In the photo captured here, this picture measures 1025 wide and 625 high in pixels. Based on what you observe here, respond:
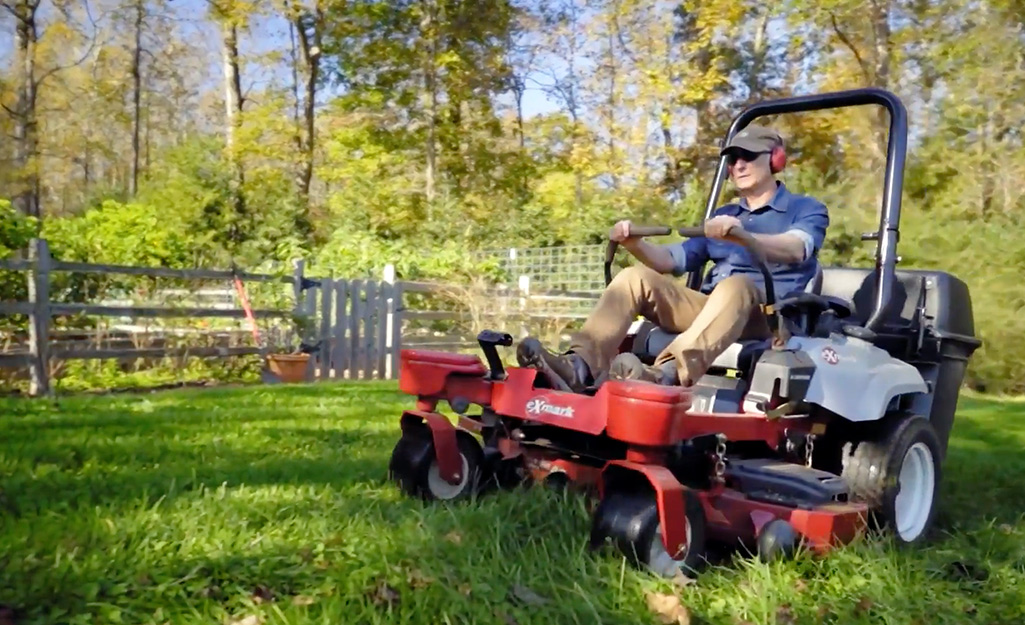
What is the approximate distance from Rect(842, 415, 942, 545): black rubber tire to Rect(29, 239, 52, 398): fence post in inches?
273

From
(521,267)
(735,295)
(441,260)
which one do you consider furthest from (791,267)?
(521,267)

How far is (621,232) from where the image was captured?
3.77 meters

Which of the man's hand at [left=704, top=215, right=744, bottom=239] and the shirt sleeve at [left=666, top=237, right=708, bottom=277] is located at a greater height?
the man's hand at [left=704, top=215, right=744, bottom=239]

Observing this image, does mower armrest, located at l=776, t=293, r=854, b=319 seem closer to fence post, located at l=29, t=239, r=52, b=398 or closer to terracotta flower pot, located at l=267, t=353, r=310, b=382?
fence post, located at l=29, t=239, r=52, b=398

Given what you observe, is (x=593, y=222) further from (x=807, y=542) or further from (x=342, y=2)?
(x=807, y=542)

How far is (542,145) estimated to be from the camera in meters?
24.4

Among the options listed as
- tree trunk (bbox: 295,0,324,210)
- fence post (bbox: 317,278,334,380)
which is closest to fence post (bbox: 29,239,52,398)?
fence post (bbox: 317,278,334,380)

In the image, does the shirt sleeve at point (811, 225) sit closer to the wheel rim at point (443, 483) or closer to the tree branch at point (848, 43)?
the wheel rim at point (443, 483)

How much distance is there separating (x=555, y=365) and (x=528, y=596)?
3.26ft

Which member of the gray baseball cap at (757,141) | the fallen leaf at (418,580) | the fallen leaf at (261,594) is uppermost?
the gray baseball cap at (757,141)

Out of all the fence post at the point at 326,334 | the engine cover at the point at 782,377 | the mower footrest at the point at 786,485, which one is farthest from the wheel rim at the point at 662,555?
the fence post at the point at 326,334

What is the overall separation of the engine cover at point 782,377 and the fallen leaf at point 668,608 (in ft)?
2.85

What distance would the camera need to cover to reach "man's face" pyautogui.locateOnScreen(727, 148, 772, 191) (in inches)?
162

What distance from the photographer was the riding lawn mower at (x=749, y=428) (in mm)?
2977
